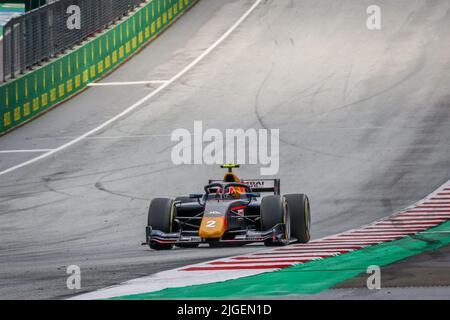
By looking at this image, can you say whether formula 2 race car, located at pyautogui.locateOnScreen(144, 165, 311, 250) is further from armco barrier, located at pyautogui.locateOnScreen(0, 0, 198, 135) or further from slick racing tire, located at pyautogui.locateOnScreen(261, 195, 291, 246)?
armco barrier, located at pyautogui.locateOnScreen(0, 0, 198, 135)

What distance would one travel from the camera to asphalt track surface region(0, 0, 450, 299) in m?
19.6

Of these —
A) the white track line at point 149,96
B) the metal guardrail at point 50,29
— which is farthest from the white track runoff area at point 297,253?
the metal guardrail at point 50,29

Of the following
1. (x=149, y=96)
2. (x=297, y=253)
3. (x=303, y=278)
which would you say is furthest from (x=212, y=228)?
(x=149, y=96)

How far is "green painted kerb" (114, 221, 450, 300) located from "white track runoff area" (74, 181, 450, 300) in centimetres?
29

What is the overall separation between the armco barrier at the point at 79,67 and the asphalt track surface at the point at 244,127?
50 centimetres

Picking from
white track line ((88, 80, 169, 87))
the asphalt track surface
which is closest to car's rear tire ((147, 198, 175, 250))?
the asphalt track surface

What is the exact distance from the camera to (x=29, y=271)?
14672 millimetres

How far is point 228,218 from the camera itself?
16953 mm

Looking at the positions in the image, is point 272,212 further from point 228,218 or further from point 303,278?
point 303,278

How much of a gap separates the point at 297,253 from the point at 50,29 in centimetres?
2332

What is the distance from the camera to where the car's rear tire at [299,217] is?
17.7m

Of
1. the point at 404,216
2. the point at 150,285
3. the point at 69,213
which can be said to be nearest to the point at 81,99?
the point at 69,213

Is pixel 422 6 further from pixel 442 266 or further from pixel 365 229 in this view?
pixel 442 266

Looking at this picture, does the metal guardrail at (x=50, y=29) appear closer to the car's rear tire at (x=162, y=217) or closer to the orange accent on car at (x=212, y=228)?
the car's rear tire at (x=162, y=217)
